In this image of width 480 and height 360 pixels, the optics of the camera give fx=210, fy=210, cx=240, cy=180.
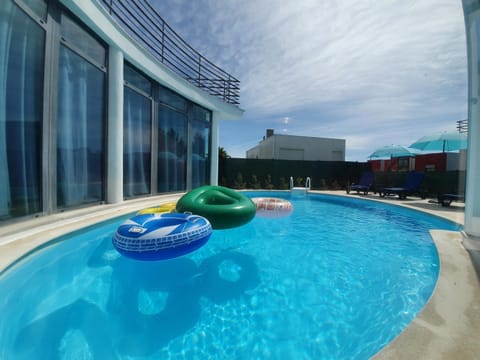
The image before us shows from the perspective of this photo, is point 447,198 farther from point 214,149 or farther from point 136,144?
point 136,144

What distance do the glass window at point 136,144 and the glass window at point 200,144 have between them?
95.1 inches

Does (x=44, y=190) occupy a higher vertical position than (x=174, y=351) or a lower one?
higher

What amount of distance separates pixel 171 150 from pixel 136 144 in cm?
161

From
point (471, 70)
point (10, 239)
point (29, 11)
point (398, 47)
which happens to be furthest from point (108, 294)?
point (398, 47)

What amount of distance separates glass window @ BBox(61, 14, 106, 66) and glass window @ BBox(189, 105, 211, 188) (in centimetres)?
396

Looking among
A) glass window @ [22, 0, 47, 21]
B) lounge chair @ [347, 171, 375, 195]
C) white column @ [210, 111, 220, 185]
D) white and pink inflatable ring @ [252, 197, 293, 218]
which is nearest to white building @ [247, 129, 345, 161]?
lounge chair @ [347, 171, 375, 195]

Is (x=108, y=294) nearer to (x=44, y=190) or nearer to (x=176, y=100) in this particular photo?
(x=44, y=190)

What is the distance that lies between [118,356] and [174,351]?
0.40 meters

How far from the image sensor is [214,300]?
2.28 metres

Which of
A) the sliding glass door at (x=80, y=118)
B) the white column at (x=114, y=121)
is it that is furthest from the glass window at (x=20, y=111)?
the white column at (x=114, y=121)

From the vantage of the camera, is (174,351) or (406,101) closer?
(174,351)

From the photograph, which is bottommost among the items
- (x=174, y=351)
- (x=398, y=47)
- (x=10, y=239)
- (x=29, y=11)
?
(x=174, y=351)

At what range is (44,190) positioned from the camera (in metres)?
3.46

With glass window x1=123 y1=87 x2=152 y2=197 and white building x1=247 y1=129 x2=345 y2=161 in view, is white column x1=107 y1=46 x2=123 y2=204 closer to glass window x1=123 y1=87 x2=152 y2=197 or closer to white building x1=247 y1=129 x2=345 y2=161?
glass window x1=123 y1=87 x2=152 y2=197
